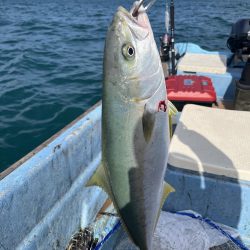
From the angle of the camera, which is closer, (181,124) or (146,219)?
(146,219)

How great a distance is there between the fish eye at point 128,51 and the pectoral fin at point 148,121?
213 mm

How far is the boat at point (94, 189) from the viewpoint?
102 inches

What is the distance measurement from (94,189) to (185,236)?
3.92 ft

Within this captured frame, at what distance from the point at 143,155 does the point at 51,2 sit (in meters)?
23.3

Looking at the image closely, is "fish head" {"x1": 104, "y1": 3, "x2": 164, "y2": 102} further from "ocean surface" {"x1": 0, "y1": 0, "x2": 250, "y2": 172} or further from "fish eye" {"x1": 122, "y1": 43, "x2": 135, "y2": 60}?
"ocean surface" {"x1": 0, "y1": 0, "x2": 250, "y2": 172}

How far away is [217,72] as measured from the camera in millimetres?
5402

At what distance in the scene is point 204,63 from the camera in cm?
558

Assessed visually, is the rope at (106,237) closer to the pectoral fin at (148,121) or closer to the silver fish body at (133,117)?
the silver fish body at (133,117)

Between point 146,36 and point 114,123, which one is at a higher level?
point 146,36

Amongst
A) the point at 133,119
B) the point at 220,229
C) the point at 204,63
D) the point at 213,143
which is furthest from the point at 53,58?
the point at 133,119

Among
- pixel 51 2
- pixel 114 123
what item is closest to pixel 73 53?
pixel 114 123

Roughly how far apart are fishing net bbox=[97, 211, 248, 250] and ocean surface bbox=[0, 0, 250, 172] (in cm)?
306

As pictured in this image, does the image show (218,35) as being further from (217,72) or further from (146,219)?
(146,219)

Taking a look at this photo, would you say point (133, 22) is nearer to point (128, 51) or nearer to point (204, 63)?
point (128, 51)
